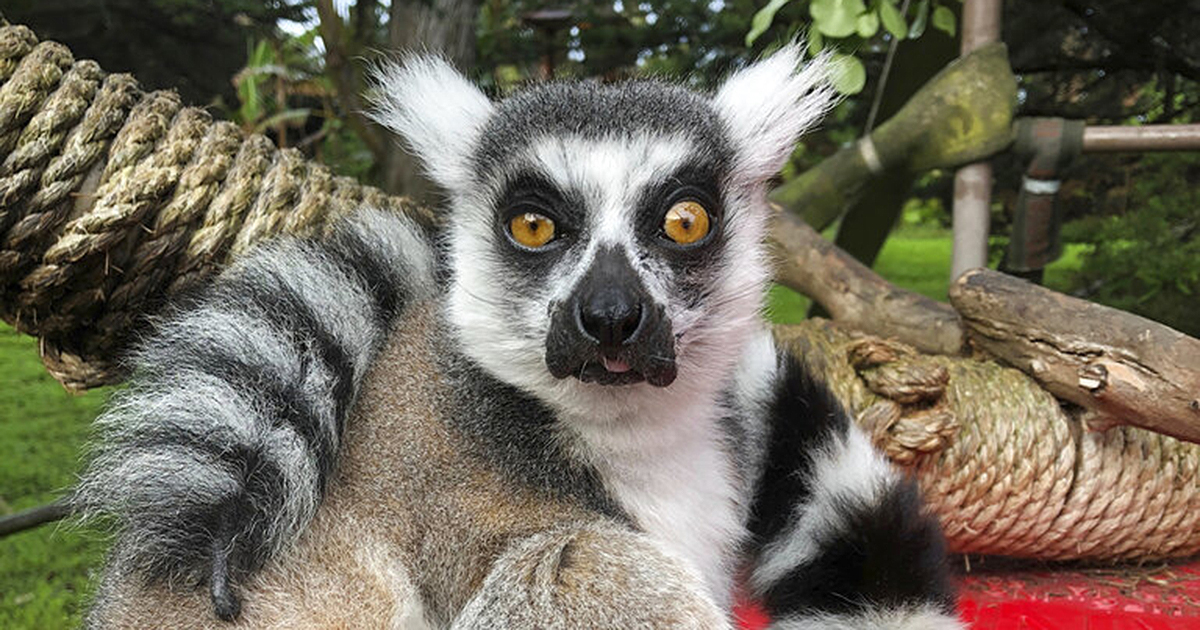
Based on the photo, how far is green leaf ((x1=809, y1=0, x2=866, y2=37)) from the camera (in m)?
2.64

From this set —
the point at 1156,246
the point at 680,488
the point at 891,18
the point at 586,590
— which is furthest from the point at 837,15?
the point at 586,590

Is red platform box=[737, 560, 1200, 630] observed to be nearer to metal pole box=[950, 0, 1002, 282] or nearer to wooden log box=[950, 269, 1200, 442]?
wooden log box=[950, 269, 1200, 442]

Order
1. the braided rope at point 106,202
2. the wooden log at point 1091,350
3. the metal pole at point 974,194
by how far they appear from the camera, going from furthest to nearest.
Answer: the metal pole at point 974,194 < the wooden log at point 1091,350 < the braided rope at point 106,202

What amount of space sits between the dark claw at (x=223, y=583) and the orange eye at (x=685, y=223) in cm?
81

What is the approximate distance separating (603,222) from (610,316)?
219 mm

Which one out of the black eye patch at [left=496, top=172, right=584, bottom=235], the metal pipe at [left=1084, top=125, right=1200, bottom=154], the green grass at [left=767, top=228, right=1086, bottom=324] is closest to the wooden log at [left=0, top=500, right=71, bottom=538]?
the black eye patch at [left=496, top=172, right=584, bottom=235]

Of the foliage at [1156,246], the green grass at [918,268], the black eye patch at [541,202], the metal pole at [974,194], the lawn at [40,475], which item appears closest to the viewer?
the black eye patch at [541,202]

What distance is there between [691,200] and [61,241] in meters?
1.09

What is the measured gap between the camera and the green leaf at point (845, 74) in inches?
80.4

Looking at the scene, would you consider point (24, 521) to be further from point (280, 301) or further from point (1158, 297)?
point (1158, 297)

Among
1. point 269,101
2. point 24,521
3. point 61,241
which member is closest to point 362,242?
point 61,241

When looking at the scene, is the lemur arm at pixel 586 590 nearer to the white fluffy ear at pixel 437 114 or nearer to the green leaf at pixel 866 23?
the white fluffy ear at pixel 437 114

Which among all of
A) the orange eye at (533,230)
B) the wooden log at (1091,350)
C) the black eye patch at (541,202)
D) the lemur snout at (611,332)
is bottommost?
the wooden log at (1091,350)

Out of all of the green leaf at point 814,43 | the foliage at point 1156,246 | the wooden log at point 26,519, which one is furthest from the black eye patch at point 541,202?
the foliage at point 1156,246
